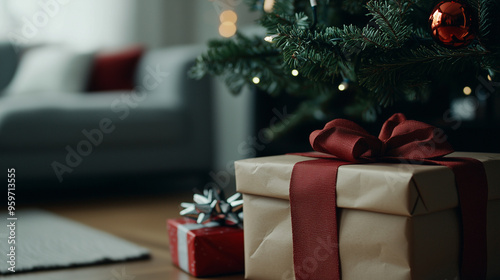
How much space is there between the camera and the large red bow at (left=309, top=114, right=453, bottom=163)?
772mm

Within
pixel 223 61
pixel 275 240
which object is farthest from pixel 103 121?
pixel 275 240

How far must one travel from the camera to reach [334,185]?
0.76 metres

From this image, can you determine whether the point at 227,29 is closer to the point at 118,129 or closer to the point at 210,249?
the point at 118,129

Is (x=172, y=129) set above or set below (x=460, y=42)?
below

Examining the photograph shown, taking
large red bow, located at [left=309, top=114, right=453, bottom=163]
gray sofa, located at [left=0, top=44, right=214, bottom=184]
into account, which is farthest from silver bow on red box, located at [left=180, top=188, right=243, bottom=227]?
gray sofa, located at [left=0, top=44, right=214, bottom=184]

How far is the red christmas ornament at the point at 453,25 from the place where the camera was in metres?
0.76

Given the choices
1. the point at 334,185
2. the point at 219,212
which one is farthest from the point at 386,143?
the point at 219,212

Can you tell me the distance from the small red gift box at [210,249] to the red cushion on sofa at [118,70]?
1.51 meters

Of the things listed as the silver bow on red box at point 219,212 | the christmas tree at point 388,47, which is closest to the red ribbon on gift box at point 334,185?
the christmas tree at point 388,47

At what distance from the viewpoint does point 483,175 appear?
77 centimetres

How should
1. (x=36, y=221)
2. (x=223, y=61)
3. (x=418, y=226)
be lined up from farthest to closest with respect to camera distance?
(x=36, y=221) < (x=223, y=61) < (x=418, y=226)

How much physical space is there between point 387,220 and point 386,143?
0.46ft

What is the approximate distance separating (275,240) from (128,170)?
1.28 meters

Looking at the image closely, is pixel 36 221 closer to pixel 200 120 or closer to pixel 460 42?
pixel 200 120
